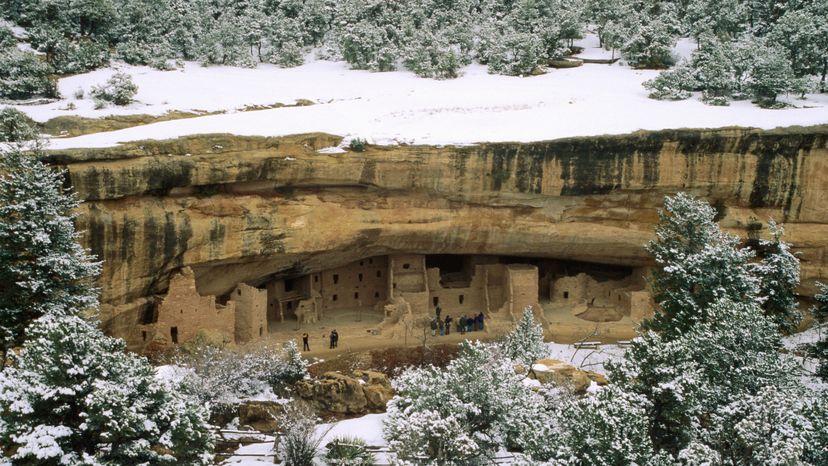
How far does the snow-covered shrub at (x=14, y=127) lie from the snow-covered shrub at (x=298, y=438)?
35.2 ft

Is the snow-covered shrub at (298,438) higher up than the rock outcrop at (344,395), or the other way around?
the snow-covered shrub at (298,438)

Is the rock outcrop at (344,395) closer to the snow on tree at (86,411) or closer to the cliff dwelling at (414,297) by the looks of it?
the snow on tree at (86,411)

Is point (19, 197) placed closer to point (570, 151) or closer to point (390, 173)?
point (390, 173)

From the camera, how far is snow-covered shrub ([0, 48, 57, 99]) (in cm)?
2929

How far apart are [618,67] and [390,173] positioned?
791 inches

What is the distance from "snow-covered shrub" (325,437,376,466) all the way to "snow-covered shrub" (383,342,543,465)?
1.11 m

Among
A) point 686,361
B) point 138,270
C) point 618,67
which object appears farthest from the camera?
point 618,67

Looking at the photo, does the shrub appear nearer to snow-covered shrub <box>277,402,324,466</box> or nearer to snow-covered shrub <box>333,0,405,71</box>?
snow-covered shrub <box>277,402,324,466</box>

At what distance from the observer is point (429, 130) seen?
26938 mm

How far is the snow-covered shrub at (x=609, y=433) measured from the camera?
1310 centimetres

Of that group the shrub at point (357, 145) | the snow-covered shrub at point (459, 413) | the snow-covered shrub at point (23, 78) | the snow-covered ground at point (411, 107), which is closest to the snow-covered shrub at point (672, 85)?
the snow-covered ground at point (411, 107)

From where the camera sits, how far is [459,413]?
14.6 meters

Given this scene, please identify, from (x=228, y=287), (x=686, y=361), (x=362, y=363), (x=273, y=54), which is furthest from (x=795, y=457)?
(x=273, y=54)

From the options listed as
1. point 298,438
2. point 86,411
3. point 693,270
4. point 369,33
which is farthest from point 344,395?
point 369,33
